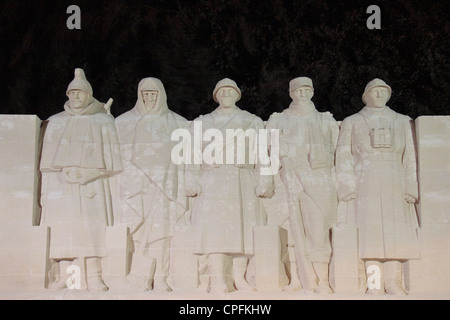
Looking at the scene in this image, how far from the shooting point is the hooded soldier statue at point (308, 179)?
1065 centimetres

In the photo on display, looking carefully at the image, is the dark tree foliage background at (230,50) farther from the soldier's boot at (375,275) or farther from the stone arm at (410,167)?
the soldier's boot at (375,275)

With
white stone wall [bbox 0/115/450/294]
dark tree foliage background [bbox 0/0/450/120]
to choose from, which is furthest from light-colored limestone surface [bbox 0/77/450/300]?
dark tree foliage background [bbox 0/0/450/120]

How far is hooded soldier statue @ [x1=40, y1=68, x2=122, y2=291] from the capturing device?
10781 millimetres

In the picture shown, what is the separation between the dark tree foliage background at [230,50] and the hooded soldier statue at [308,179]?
394 cm

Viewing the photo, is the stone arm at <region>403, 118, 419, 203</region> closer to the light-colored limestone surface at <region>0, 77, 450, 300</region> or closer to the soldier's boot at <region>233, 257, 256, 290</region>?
the light-colored limestone surface at <region>0, 77, 450, 300</region>

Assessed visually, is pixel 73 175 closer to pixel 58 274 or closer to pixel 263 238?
pixel 58 274

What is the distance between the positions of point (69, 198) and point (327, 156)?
3.38m

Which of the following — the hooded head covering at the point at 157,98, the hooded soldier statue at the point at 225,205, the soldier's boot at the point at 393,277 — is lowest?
the soldier's boot at the point at 393,277

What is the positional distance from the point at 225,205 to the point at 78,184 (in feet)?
6.34

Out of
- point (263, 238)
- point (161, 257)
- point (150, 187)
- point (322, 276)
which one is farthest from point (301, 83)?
point (161, 257)

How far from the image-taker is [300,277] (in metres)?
10.7

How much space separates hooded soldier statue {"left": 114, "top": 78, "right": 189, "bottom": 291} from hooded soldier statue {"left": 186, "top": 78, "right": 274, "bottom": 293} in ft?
0.94

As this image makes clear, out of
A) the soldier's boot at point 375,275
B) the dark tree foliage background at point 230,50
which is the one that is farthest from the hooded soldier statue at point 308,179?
the dark tree foliage background at point 230,50

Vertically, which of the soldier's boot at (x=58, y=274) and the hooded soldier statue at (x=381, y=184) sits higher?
the hooded soldier statue at (x=381, y=184)
